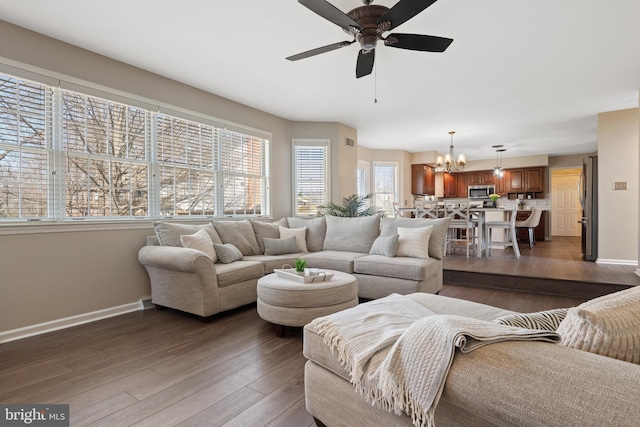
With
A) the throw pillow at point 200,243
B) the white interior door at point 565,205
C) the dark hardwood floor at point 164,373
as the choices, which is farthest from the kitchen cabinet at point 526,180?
the throw pillow at point 200,243

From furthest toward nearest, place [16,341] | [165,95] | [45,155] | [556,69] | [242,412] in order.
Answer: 1. [165,95]
2. [556,69]
3. [45,155]
4. [16,341]
5. [242,412]

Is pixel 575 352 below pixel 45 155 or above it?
below

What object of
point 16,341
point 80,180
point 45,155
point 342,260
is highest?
point 45,155

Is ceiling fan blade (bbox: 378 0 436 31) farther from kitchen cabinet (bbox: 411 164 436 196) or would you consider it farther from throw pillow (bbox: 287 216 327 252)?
kitchen cabinet (bbox: 411 164 436 196)

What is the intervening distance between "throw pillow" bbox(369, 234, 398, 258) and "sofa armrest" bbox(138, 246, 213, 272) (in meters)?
1.97

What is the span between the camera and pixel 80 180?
Answer: 3184mm

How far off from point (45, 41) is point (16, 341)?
2687 millimetres

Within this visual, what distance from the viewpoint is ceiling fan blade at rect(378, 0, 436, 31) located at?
6.64ft

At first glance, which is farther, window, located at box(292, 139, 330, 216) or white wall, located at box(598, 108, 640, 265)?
window, located at box(292, 139, 330, 216)

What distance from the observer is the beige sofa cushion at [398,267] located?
338cm

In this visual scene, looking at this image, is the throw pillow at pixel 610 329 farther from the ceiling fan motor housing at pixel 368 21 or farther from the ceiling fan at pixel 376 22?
the ceiling fan motor housing at pixel 368 21

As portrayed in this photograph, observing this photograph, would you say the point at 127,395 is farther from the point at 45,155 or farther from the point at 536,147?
the point at 536,147

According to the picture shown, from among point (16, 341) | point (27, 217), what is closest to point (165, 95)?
point (27, 217)

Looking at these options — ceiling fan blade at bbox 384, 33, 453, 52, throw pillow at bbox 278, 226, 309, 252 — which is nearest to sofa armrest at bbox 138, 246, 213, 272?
throw pillow at bbox 278, 226, 309, 252
